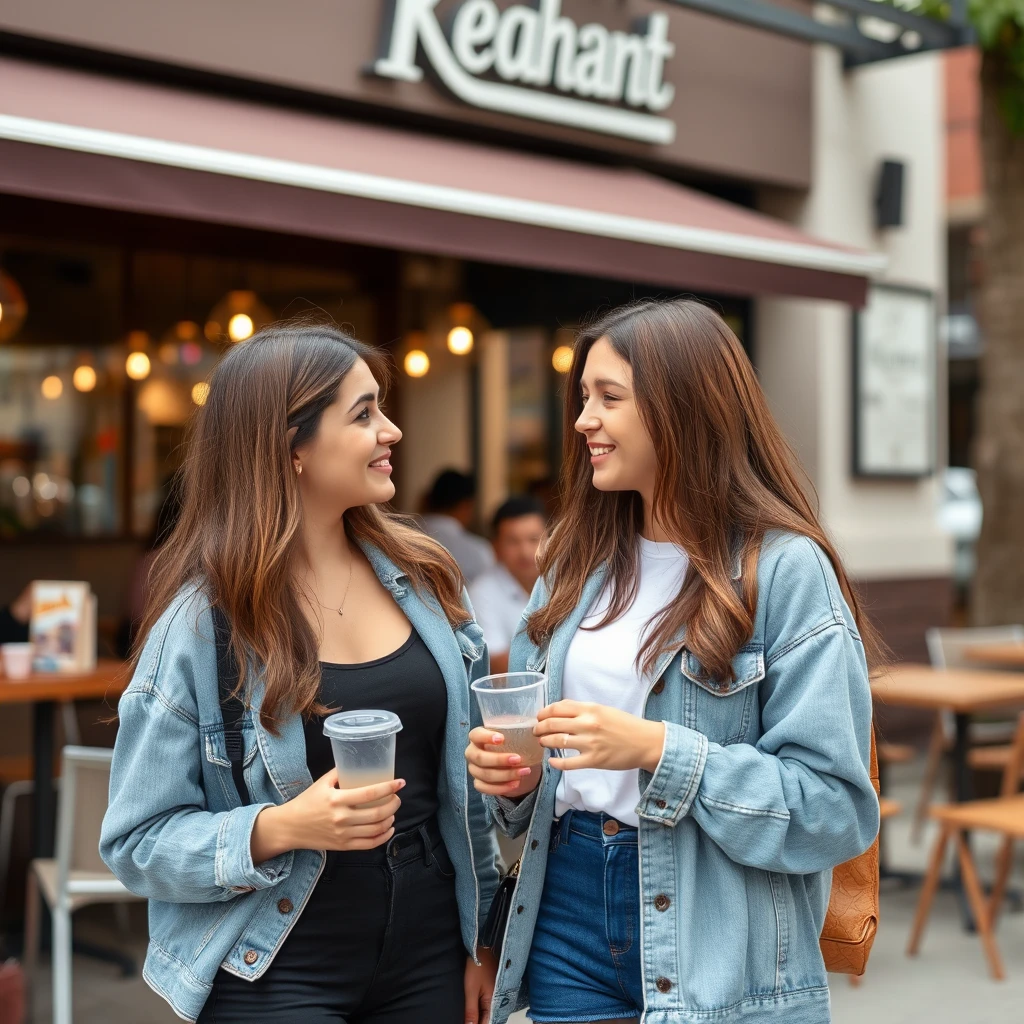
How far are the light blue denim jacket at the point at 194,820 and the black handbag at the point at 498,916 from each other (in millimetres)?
349

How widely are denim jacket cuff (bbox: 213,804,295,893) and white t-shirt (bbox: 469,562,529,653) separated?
11.4 ft

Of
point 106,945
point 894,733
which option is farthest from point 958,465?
point 106,945

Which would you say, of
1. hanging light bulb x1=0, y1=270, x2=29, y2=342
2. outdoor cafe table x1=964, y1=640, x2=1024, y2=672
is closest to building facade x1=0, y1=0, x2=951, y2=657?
hanging light bulb x1=0, y1=270, x2=29, y2=342

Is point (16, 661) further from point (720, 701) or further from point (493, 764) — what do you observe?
point (720, 701)

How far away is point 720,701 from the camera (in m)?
1.96

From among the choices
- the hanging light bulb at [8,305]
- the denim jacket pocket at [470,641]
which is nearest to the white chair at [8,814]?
the hanging light bulb at [8,305]

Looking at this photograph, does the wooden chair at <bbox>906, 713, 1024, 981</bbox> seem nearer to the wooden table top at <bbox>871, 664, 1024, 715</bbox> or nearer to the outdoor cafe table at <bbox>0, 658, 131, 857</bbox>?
the wooden table top at <bbox>871, 664, 1024, 715</bbox>

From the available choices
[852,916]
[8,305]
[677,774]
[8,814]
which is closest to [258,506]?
[677,774]

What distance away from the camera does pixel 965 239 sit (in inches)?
811

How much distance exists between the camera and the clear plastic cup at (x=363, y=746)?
178 cm

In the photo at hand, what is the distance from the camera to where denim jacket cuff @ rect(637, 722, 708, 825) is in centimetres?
185

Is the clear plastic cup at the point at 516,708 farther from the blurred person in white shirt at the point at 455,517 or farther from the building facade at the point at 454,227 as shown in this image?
the blurred person in white shirt at the point at 455,517

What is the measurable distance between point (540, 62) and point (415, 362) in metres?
3.11

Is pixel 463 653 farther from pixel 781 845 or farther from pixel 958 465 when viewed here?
pixel 958 465
